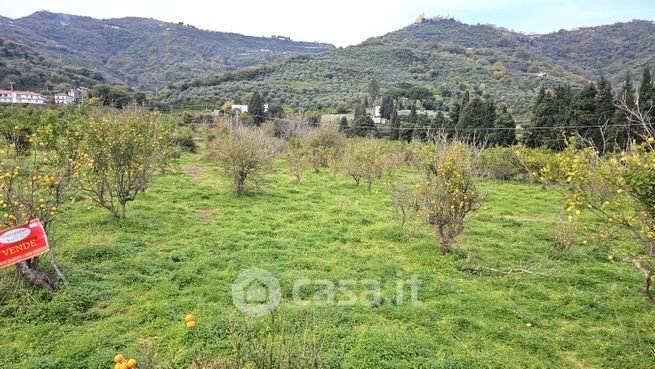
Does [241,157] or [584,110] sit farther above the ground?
[584,110]

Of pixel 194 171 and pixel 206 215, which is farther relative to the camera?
pixel 194 171

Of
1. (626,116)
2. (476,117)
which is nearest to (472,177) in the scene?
(626,116)

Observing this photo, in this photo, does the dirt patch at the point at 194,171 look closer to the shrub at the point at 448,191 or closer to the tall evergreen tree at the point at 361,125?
the shrub at the point at 448,191

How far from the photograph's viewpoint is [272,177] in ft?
70.1

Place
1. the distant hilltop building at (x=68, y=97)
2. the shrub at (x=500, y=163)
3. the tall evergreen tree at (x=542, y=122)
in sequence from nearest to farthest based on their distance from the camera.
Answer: the shrub at (x=500, y=163)
the tall evergreen tree at (x=542, y=122)
the distant hilltop building at (x=68, y=97)

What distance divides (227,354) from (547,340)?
4.81 meters

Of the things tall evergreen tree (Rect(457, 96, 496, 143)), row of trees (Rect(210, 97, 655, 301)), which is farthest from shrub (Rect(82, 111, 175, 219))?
tall evergreen tree (Rect(457, 96, 496, 143))

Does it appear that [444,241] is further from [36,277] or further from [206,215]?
[36,277]

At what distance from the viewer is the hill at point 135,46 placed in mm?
108750

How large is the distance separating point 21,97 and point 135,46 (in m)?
103

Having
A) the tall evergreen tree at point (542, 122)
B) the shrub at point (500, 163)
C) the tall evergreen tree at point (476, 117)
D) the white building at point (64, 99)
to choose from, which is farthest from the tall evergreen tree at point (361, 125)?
the white building at point (64, 99)

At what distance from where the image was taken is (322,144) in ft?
94.8

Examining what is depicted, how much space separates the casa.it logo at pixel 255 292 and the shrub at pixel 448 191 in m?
4.27

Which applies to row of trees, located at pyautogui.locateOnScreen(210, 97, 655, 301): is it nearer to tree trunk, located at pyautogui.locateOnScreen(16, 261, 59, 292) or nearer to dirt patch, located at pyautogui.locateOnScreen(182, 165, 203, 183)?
dirt patch, located at pyautogui.locateOnScreen(182, 165, 203, 183)
